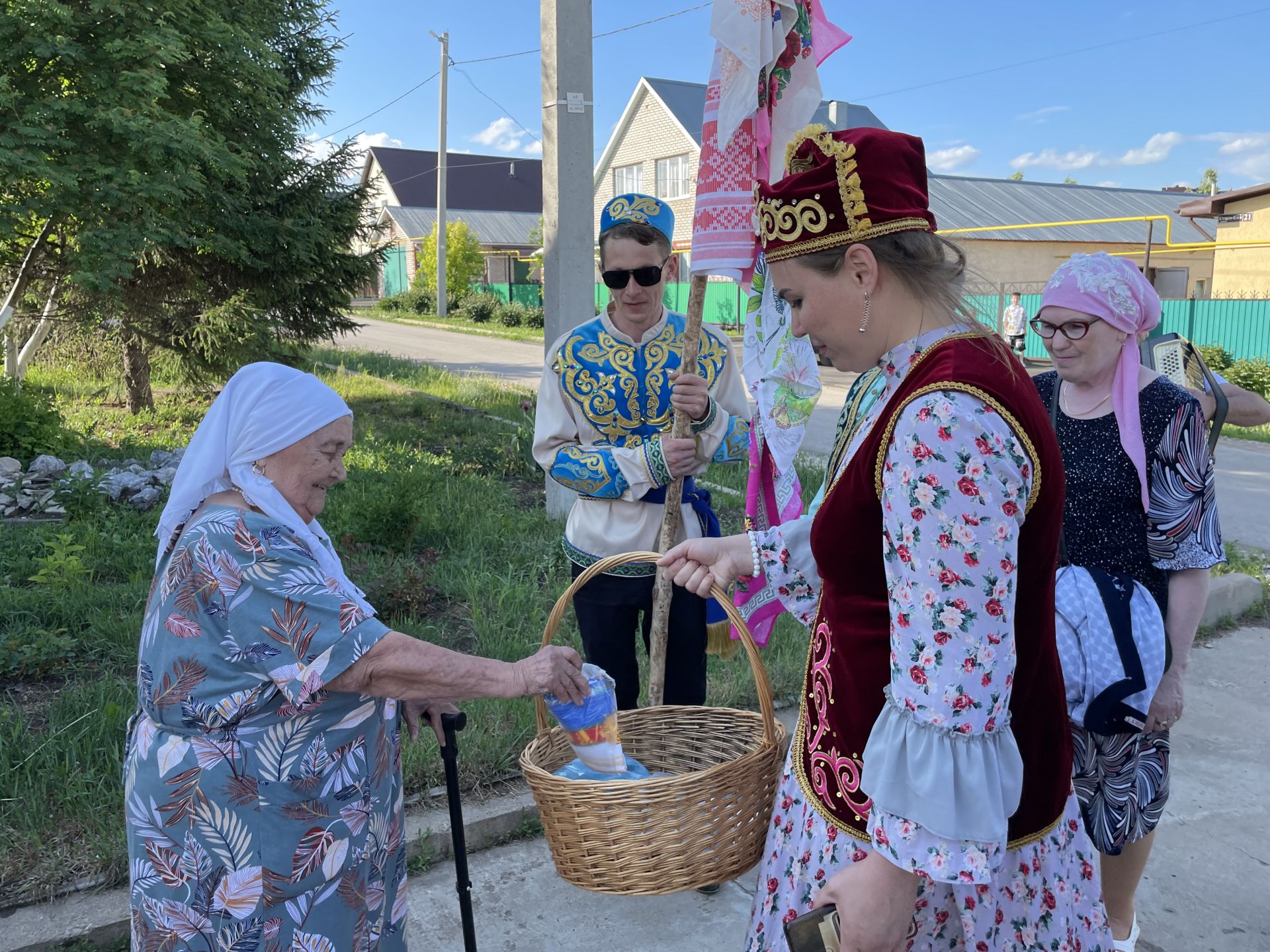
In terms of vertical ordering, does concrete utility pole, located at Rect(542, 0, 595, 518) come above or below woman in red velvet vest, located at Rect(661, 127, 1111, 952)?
above

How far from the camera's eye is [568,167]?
6680 millimetres

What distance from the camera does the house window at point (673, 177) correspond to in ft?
103

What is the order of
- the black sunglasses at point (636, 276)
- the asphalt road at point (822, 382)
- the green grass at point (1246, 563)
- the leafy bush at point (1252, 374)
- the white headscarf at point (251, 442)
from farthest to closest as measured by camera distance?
1. the leafy bush at point (1252, 374)
2. the asphalt road at point (822, 382)
3. the green grass at point (1246, 563)
4. the black sunglasses at point (636, 276)
5. the white headscarf at point (251, 442)

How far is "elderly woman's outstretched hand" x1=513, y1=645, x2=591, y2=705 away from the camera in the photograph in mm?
2131

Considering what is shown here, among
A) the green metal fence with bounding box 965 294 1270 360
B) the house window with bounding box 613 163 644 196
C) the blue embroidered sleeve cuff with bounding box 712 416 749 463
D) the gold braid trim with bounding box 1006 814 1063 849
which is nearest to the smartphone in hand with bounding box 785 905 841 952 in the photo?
the gold braid trim with bounding box 1006 814 1063 849

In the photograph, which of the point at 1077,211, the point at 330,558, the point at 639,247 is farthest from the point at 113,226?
the point at 1077,211

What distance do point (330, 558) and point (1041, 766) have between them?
4.82 feet

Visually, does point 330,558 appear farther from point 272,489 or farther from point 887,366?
point 887,366

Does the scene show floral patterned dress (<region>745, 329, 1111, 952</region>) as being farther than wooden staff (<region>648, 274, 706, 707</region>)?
No

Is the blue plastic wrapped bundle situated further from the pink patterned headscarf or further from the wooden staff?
the pink patterned headscarf

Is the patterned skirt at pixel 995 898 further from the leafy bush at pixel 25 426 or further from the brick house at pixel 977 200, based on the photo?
the brick house at pixel 977 200

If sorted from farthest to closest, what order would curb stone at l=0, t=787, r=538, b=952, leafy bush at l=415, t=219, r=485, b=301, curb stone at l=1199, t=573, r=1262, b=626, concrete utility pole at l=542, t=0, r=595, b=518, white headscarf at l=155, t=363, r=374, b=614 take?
1. leafy bush at l=415, t=219, r=485, b=301
2. concrete utility pole at l=542, t=0, r=595, b=518
3. curb stone at l=1199, t=573, r=1262, b=626
4. curb stone at l=0, t=787, r=538, b=952
5. white headscarf at l=155, t=363, r=374, b=614

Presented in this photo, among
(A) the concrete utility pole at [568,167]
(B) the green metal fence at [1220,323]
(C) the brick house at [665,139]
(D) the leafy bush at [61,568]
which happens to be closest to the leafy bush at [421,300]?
(C) the brick house at [665,139]

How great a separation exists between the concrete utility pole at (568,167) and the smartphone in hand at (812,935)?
547 centimetres
